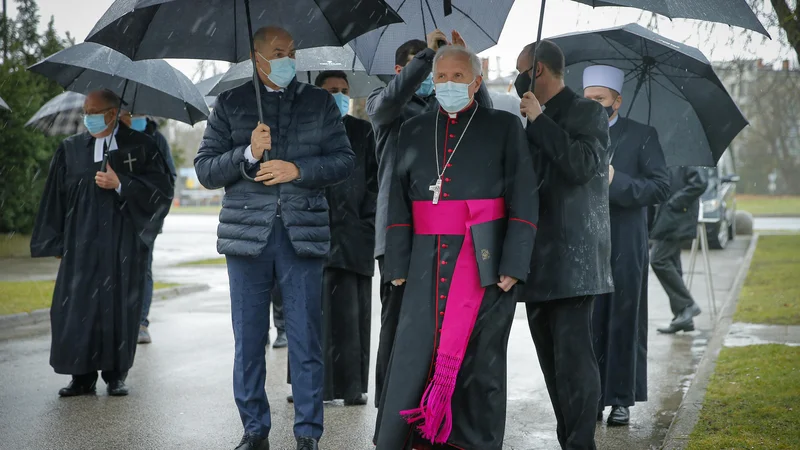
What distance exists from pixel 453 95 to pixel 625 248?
209cm

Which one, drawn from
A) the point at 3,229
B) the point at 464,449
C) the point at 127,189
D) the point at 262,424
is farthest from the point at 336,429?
the point at 3,229

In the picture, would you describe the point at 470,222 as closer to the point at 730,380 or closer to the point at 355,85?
the point at 730,380

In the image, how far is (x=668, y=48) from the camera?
22.0 ft

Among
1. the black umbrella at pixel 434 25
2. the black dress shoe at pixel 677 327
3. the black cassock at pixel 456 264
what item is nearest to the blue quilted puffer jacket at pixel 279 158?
the black cassock at pixel 456 264

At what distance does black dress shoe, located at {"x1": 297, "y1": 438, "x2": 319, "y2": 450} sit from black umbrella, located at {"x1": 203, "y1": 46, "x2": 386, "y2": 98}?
114 inches

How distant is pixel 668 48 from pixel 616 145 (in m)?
0.72

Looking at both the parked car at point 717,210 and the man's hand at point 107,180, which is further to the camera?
the parked car at point 717,210

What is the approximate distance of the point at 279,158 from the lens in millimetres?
5879

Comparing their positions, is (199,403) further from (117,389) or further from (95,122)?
(95,122)

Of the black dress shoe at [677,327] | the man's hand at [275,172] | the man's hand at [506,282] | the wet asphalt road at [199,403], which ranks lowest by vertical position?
the black dress shoe at [677,327]

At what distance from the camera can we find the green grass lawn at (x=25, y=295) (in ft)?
40.1

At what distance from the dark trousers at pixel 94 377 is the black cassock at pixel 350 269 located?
1.62 metres

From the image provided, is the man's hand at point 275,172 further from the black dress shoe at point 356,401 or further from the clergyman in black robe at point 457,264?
the black dress shoe at point 356,401

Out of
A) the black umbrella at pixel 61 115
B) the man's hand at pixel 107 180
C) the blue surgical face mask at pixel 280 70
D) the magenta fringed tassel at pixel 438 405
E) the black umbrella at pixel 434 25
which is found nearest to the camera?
the magenta fringed tassel at pixel 438 405
